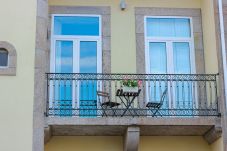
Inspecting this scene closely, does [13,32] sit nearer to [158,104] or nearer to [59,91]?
[59,91]

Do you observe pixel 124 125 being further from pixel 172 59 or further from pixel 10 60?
pixel 10 60

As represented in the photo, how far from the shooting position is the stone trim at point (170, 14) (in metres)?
15.8

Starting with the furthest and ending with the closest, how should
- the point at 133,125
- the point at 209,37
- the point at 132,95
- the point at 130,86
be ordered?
the point at 209,37, the point at 132,95, the point at 130,86, the point at 133,125

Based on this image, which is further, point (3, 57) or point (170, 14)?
point (170, 14)

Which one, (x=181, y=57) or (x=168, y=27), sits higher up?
(x=168, y=27)

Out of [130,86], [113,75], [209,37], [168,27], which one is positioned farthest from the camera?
[168,27]

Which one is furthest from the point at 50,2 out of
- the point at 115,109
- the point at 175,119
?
the point at 175,119

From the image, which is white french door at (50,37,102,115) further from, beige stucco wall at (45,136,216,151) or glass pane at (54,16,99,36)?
beige stucco wall at (45,136,216,151)

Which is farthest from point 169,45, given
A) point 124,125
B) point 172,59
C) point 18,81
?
point 18,81

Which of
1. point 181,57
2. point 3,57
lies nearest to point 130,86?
point 181,57

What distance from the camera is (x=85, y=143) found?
15117mm

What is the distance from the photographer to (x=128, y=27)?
16031 millimetres

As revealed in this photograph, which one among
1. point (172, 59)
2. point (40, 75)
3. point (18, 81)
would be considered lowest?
point (18, 81)

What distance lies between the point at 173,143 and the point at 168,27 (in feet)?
9.82
